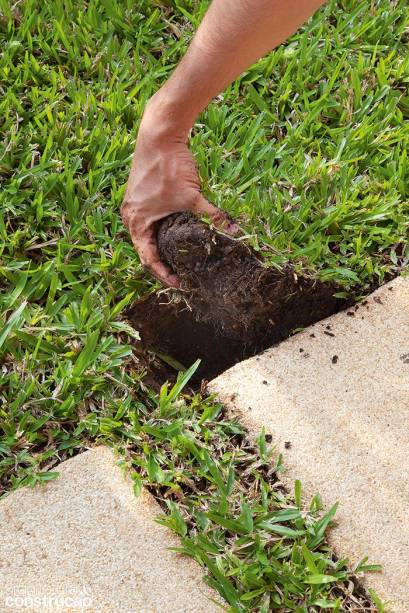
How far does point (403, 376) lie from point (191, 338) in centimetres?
66

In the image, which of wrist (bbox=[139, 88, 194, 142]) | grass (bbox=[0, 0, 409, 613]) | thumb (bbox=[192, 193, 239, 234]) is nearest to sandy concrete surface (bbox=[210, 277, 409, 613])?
grass (bbox=[0, 0, 409, 613])

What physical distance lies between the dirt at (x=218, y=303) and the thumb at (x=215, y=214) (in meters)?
0.03

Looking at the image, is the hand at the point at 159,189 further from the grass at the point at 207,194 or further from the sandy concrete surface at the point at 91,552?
the sandy concrete surface at the point at 91,552

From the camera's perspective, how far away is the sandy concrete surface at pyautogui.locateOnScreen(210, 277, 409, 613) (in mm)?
2172

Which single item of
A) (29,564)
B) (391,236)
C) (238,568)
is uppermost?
(391,236)

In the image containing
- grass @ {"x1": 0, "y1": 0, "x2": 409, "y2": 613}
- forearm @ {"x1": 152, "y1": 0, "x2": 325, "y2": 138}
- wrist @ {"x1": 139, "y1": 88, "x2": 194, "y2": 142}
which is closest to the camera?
forearm @ {"x1": 152, "y1": 0, "x2": 325, "y2": 138}

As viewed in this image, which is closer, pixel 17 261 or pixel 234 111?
pixel 17 261

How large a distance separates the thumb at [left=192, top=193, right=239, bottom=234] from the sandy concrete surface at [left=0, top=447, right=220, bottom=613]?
788mm

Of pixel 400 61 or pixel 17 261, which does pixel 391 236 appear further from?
pixel 17 261

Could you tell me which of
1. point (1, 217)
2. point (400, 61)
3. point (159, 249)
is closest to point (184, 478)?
point (159, 249)

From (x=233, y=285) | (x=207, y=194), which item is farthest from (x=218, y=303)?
(x=207, y=194)

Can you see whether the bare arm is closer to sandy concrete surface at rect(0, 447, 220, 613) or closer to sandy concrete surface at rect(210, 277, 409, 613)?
sandy concrete surface at rect(210, 277, 409, 613)

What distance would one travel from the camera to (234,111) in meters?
3.02

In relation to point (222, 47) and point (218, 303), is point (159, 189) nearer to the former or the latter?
point (218, 303)
